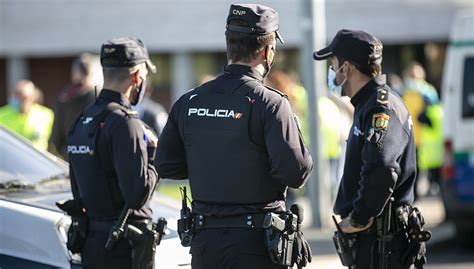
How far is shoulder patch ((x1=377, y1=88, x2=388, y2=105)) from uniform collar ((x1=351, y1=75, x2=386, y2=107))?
43 mm

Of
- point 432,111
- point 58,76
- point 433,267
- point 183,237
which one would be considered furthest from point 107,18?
point 183,237

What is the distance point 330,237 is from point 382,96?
6.04 metres

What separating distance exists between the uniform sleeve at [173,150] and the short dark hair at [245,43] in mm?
352

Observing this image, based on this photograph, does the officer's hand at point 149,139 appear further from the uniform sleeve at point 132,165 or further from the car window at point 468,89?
the car window at point 468,89

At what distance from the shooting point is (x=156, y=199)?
621cm

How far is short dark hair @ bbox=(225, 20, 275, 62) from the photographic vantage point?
4.56 metres

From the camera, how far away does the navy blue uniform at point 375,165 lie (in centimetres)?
494

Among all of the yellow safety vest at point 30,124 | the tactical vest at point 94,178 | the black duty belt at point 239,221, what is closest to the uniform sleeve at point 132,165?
the tactical vest at point 94,178

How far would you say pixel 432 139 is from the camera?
14734 mm

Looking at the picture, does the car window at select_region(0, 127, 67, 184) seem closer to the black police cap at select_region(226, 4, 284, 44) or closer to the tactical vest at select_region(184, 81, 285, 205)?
the tactical vest at select_region(184, 81, 285, 205)

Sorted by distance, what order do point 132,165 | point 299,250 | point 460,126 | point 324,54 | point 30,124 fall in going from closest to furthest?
point 299,250, point 132,165, point 324,54, point 460,126, point 30,124

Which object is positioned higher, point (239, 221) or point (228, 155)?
point (228, 155)

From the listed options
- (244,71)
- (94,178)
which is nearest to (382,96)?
(244,71)

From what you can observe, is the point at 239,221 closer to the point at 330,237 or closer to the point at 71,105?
the point at 71,105
